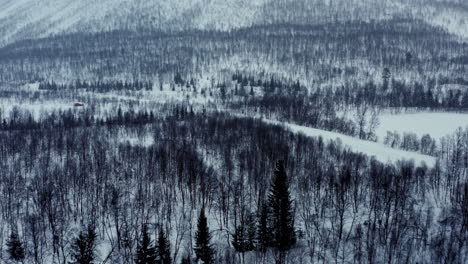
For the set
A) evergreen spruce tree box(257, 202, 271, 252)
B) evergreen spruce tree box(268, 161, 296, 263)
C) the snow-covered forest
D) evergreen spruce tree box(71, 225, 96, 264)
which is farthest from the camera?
the snow-covered forest

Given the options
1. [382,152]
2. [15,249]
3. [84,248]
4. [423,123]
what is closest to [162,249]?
[84,248]

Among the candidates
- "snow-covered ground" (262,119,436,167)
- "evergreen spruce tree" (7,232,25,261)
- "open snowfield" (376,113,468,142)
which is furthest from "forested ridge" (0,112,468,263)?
"open snowfield" (376,113,468,142)

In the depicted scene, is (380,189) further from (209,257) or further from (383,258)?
(209,257)

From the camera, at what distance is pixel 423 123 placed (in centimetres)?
11581

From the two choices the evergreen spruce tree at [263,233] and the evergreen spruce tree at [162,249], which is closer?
the evergreen spruce tree at [162,249]

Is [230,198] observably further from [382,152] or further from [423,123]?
[423,123]

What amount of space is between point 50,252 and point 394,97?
5913 inches

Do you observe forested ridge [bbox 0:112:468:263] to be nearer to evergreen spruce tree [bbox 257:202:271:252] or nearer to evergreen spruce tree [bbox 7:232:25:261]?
evergreen spruce tree [bbox 257:202:271:252]

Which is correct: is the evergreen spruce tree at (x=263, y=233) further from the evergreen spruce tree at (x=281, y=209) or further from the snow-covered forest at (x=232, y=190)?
the evergreen spruce tree at (x=281, y=209)

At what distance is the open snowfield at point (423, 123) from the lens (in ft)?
340

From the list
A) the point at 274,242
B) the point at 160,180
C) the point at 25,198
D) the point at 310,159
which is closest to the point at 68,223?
the point at 25,198

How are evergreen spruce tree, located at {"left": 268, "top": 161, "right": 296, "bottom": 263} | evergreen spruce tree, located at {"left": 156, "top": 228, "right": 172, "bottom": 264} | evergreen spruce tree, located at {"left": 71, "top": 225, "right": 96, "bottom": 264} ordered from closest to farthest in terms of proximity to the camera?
evergreen spruce tree, located at {"left": 71, "top": 225, "right": 96, "bottom": 264}
evergreen spruce tree, located at {"left": 156, "top": 228, "right": 172, "bottom": 264}
evergreen spruce tree, located at {"left": 268, "top": 161, "right": 296, "bottom": 263}

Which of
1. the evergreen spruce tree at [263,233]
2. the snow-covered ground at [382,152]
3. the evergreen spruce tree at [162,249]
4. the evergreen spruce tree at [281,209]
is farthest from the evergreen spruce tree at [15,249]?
the snow-covered ground at [382,152]

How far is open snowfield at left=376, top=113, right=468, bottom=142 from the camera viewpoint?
4076 inches
